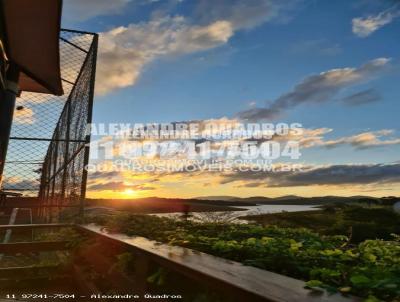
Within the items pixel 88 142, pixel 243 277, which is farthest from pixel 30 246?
pixel 243 277

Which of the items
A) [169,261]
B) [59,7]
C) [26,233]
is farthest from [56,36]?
[26,233]

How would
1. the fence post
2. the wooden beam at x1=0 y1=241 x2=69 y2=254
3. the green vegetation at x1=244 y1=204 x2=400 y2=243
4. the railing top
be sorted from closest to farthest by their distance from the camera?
→ the railing top
the wooden beam at x1=0 y1=241 x2=69 y2=254
the fence post
the green vegetation at x1=244 y1=204 x2=400 y2=243

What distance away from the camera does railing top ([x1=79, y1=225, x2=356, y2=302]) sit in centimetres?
132

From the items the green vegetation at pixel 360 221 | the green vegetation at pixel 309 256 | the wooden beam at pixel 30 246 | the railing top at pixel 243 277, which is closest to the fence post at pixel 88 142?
the wooden beam at pixel 30 246

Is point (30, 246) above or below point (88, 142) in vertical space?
below

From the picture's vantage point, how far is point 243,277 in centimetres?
162

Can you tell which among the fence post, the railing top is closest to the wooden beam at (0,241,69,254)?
the fence post

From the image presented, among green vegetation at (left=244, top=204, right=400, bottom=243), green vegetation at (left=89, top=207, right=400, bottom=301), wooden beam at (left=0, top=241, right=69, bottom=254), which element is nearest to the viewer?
green vegetation at (left=89, top=207, right=400, bottom=301)

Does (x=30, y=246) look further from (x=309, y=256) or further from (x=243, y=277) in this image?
(x=243, y=277)

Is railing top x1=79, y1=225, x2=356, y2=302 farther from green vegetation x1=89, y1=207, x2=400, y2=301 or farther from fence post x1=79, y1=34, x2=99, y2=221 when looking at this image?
fence post x1=79, y1=34, x2=99, y2=221

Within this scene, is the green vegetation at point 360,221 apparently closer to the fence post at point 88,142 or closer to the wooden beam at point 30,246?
the fence post at point 88,142

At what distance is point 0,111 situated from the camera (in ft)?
16.9

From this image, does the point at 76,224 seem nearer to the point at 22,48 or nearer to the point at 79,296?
the point at 79,296

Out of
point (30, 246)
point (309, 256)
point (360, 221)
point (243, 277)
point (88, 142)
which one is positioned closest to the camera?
point (243, 277)
